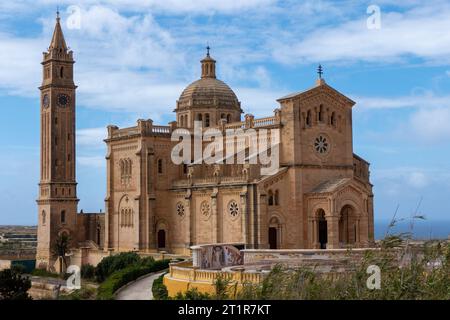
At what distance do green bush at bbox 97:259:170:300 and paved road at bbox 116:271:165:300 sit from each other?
1.47ft

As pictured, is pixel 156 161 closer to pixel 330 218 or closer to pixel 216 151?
pixel 216 151

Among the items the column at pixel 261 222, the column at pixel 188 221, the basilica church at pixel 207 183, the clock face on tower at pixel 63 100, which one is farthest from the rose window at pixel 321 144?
the clock face on tower at pixel 63 100

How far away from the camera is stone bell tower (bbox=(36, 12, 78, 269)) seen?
69.9m

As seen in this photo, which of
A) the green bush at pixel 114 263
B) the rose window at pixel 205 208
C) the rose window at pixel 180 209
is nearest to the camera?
the green bush at pixel 114 263

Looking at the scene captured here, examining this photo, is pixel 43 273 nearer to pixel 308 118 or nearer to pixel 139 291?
pixel 139 291

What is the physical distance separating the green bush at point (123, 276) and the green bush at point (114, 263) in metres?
3.01

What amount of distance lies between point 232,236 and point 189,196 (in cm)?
612

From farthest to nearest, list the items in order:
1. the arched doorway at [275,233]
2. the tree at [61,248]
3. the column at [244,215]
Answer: the tree at [61,248]
the arched doorway at [275,233]
the column at [244,215]

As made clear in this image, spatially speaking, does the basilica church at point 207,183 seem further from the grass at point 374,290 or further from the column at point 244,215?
the grass at point 374,290

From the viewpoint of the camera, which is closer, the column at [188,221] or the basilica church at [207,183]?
the basilica church at [207,183]

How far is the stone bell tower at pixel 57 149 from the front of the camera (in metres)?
69.9

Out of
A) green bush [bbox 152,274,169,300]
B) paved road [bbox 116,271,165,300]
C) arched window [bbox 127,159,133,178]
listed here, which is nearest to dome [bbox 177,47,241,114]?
arched window [bbox 127,159,133,178]

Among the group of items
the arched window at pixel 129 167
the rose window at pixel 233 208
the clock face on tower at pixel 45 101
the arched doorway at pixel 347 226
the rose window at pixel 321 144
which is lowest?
the arched doorway at pixel 347 226
